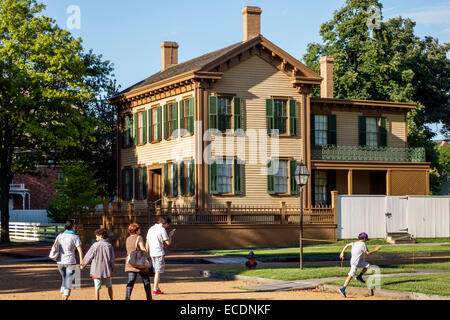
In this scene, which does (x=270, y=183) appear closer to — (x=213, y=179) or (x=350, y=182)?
(x=213, y=179)

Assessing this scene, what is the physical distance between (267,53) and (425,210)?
11197 mm

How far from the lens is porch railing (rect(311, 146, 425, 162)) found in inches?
1623

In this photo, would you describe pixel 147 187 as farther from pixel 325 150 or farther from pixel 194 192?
pixel 325 150

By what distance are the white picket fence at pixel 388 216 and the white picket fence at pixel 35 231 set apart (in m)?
16.5

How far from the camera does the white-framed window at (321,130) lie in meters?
42.0

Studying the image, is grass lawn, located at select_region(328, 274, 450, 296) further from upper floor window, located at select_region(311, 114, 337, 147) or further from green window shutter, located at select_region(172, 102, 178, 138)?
upper floor window, located at select_region(311, 114, 337, 147)

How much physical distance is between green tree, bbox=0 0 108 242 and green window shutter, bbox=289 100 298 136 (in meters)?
10.9

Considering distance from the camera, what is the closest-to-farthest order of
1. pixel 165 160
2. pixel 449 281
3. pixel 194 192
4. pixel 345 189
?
pixel 449 281
pixel 194 192
pixel 165 160
pixel 345 189

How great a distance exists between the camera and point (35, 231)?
47.0 m

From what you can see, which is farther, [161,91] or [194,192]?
[161,91]

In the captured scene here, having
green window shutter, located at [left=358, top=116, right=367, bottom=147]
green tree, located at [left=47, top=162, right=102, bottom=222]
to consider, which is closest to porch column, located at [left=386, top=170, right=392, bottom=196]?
green window shutter, located at [left=358, top=116, right=367, bottom=147]

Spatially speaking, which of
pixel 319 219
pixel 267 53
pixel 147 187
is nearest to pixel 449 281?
pixel 319 219

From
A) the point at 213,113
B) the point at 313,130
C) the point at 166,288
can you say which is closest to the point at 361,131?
the point at 313,130

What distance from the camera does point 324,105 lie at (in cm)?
4219
